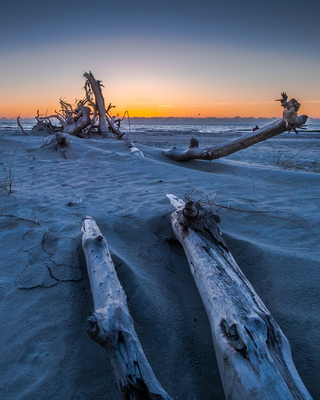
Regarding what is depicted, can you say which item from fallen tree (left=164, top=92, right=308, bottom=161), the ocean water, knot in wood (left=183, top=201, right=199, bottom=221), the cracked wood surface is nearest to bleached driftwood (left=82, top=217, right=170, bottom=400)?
knot in wood (left=183, top=201, right=199, bottom=221)

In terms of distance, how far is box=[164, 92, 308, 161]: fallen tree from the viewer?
4.14 meters

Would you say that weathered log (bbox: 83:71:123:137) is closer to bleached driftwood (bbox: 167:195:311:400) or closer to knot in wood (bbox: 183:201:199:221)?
knot in wood (bbox: 183:201:199:221)

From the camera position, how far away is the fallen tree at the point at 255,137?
13.6 feet

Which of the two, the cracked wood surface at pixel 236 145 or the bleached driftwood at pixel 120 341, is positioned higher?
the cracked wood surface at pixel 236 145

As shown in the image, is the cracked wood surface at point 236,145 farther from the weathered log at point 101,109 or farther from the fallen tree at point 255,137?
the weathered log at point 101,109

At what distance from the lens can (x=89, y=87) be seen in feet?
34.5

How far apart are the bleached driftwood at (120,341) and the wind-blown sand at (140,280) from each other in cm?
26

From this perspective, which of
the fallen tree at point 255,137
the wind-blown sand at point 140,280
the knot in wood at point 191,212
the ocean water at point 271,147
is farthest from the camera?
the ocean water at point 271,147

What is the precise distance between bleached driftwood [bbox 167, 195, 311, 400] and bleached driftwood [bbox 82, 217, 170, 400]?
10.8 inches

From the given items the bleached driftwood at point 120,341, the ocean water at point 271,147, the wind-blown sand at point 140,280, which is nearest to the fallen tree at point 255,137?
the ocean water at point 271,147

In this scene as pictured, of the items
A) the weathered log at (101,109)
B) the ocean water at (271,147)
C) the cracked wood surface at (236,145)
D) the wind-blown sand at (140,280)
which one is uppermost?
the weathered log at (101,109)

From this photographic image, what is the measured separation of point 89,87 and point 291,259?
10370 mm

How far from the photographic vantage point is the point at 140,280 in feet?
6.09

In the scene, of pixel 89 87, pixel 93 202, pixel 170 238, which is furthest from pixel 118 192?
pixel 89 87
